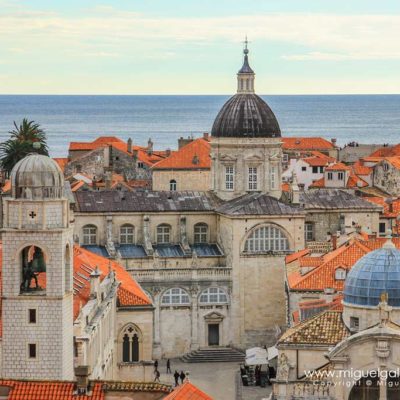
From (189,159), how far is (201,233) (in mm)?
25919

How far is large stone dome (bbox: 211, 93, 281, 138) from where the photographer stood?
85.6 m

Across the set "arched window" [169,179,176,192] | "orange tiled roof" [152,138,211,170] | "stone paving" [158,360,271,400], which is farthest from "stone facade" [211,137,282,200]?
"orange tiled roof" [152,138,211,170]

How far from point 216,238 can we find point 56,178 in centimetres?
4079

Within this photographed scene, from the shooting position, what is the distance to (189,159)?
111812 mm

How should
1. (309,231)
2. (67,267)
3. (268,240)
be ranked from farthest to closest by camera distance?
1. (309,231)
2. (268,240)
3. (67,267)

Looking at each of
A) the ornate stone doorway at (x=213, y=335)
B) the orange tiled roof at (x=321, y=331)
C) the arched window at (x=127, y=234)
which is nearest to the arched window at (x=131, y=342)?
the ornate stone doorway at (x=213, y=335)

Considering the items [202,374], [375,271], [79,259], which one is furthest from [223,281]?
[375,271]

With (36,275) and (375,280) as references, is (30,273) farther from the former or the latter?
(375,280)

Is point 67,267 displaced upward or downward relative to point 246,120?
downward

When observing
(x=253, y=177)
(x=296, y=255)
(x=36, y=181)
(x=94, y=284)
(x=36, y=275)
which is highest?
(x=253, y=177)

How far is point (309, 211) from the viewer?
8831cm

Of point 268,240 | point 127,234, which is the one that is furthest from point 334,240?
point 127,234

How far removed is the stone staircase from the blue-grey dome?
1175 inches

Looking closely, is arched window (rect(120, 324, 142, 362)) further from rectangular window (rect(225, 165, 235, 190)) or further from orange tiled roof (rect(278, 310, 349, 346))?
rectangular window (rect(225, 165, 235, 190))
